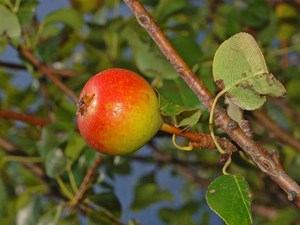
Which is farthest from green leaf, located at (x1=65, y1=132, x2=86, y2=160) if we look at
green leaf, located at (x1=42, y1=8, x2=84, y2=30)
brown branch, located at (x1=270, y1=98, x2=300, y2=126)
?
brown branch, located at (x1=270, y1=98, x2=300, y2=126)

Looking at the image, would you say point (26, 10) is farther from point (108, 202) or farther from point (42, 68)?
point (108, 202)

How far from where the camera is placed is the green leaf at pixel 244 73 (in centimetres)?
53

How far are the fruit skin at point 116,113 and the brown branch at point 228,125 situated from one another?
1.5 inches

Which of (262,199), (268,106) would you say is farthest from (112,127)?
(262,199)

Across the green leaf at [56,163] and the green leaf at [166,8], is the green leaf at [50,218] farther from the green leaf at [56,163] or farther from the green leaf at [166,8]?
the green leaf at [166,8]

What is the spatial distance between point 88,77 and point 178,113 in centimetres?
53

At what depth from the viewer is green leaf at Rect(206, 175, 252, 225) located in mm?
505

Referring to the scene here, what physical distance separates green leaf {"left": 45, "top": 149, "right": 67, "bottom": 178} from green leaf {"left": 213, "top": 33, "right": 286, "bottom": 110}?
41cm

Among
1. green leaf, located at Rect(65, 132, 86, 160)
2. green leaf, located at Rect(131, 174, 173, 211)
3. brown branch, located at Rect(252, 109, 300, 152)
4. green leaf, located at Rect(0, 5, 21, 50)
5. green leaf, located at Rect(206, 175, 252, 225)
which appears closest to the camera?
green leaf, located at Rect(206, 175, 252, 225)

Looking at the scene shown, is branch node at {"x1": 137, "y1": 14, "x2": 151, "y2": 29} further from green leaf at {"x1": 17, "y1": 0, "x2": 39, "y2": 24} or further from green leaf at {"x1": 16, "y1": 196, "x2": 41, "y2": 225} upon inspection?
green leaf at {"x1": 16, "y1": 196, "x2": 41, "y2": 225}

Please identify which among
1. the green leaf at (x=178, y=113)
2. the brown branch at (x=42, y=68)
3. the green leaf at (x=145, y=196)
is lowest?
the green leaf at (x=145, y=196)

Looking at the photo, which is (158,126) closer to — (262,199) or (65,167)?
(65,167)

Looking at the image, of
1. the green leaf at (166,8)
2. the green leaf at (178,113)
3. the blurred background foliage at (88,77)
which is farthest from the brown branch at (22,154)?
the green leaf at (178,113)

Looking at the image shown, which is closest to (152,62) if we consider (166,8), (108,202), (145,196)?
(166,8)
